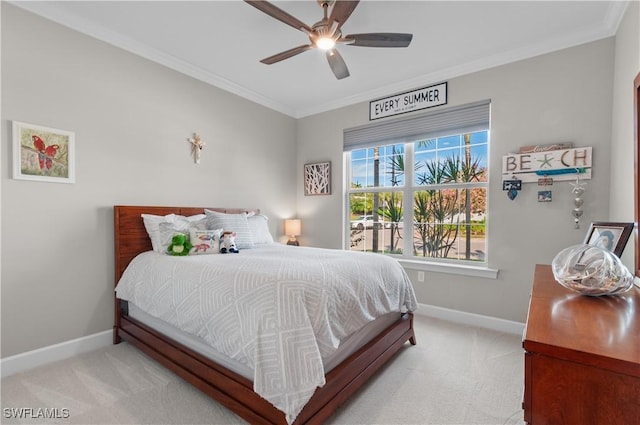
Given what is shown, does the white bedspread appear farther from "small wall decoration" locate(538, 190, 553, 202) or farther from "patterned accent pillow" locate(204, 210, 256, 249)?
"small wall decoration" locate(538, 190, 553, 202)

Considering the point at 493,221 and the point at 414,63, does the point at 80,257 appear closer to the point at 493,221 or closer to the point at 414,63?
the point at 414,63

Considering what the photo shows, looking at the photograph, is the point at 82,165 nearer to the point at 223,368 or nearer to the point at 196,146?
the point at 196,146

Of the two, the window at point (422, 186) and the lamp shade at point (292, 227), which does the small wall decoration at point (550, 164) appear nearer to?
the window at point (422, 186)

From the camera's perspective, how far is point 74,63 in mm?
2342

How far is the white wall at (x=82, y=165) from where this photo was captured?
2.09 metres

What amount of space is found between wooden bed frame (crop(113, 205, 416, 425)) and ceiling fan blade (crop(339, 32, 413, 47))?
2.08 metres

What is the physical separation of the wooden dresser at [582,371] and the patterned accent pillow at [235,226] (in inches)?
95.1

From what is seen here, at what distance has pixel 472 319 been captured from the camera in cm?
301

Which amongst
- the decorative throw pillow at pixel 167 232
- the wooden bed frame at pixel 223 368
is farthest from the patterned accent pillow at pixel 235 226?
the wooden bed frame at pixel 223 368

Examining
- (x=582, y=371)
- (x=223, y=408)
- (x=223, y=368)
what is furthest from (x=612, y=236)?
(x=223, y=408)

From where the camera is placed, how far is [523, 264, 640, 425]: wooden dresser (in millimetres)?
624

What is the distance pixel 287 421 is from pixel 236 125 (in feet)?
10.5

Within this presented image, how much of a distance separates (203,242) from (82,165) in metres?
1.15

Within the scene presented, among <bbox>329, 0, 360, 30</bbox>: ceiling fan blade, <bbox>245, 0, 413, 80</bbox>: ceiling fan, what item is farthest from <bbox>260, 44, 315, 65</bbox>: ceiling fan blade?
<bbox>329, 0, 360, 30</bbox>: ceiling fan blade
